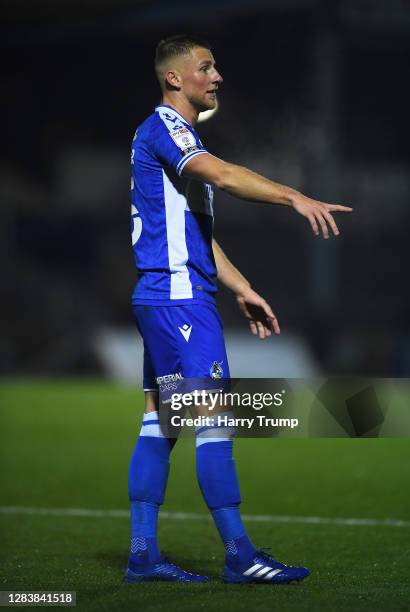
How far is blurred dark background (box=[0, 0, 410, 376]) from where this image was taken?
563 inches

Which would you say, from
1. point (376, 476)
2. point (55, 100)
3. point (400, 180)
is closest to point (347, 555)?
point (376, 476)

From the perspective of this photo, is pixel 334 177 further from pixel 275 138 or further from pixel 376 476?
pixel 376 476

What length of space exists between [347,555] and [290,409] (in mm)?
608

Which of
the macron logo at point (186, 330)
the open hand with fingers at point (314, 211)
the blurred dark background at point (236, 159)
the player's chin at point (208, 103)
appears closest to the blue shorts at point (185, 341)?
the macron logo at point (186, 330)

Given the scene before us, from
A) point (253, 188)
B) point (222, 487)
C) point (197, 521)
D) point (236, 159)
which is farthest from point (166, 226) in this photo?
point (236, 159)

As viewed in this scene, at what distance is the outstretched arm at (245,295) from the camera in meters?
3.62

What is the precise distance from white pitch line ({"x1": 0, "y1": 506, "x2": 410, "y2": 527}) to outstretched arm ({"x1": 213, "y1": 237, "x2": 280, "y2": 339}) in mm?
1418

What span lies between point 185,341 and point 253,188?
1.73ft

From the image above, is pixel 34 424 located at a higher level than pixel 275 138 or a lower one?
lower

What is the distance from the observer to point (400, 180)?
14.4 m

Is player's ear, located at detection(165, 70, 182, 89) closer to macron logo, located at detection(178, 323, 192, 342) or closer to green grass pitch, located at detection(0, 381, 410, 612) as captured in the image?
macron logo, located at detection(178, 323, 192, 342)

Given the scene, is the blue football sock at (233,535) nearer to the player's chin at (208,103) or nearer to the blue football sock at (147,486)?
the blue football sock at (147,486)

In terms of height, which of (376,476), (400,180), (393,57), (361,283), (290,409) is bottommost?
(376,476)

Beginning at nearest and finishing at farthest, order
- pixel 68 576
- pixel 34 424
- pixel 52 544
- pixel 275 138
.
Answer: pixel 68 576, pixel 52 544, pixel 34 424, pixel 275 138
